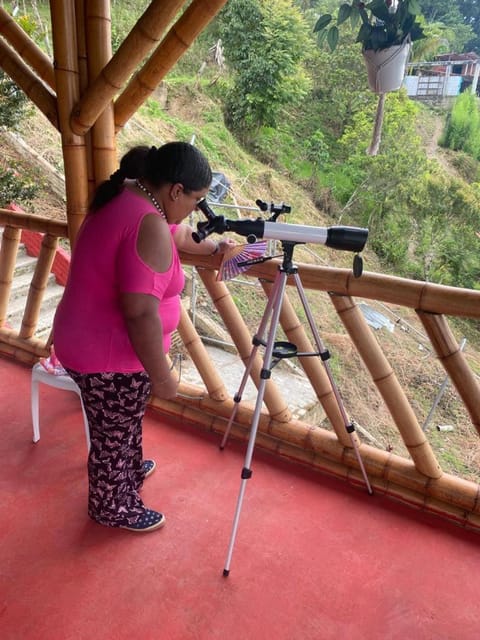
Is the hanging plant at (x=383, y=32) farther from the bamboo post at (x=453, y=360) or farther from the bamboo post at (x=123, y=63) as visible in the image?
the bamboo post at (x=453, y=360)

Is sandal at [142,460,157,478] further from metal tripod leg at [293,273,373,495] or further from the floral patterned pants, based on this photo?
metal tripod leg at [293,273,373,495]

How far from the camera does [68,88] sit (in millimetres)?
1705

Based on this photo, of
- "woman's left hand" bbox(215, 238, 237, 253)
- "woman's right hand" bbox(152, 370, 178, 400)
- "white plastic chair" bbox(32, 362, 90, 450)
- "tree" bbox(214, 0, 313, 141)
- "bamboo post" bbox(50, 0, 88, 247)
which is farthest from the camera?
"tree" bbox(214, 0, 313, 141)

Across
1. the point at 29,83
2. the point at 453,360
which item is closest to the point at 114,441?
the point at 453,360

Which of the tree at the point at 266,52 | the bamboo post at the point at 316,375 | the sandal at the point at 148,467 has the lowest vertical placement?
the sandal at the point at 148,467

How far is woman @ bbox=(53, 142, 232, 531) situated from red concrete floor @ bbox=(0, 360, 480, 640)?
31 centimetres

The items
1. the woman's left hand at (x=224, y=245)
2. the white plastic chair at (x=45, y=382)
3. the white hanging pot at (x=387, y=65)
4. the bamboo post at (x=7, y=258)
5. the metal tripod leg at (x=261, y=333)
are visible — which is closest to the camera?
the metal tripod leg at (x=261, y=333)

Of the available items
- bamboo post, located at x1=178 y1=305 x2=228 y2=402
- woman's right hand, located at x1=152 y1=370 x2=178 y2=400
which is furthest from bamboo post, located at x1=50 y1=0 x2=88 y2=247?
woman's right hand, located at x1=152 y1=370 x2=178 y2=400

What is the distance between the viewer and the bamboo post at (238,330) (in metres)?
1.99

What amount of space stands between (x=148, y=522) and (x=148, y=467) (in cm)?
28

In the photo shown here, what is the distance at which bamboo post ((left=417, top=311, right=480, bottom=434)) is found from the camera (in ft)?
5.16

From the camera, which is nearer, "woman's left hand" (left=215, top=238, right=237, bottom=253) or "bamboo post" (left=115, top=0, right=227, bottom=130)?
"bamboo post" (left=115, top=0, right=227, bottom=130)

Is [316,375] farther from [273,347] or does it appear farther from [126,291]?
[126,291]

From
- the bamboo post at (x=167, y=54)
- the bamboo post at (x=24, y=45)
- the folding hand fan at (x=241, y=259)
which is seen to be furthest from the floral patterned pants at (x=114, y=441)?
the bamboo post at (x=24, y=45)
